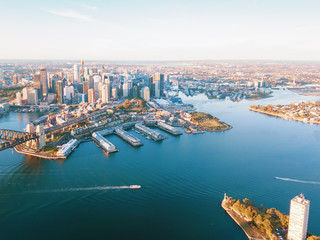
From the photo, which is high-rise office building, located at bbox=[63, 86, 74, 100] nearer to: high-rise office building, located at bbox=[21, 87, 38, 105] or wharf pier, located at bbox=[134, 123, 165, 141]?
high-rise office building, located at bbox=[21, 87, 38, 105]

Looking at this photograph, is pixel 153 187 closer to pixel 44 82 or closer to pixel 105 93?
pixel 105 93

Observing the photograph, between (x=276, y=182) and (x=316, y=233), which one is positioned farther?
(x=276, y=182)

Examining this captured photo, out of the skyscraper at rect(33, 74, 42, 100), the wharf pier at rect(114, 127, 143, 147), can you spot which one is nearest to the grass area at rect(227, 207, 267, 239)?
the wharf pier at rect(114, 127, 143, 147)

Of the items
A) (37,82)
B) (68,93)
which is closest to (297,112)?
(68,93)

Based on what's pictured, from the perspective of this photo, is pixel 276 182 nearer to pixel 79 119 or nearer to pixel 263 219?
pixel 263 219

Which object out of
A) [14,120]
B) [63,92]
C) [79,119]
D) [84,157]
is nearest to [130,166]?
[84,157]

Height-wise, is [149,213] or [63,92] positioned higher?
[63,92]
